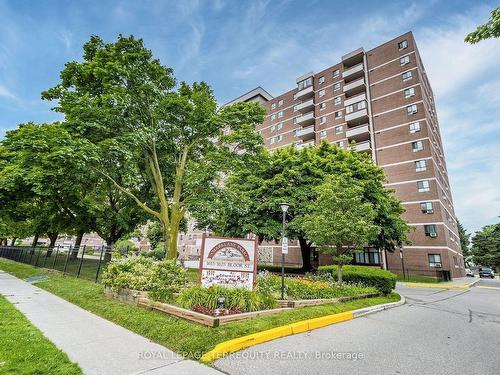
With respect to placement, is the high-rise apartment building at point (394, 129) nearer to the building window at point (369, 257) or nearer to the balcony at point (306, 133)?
the building window at point (369, 257)

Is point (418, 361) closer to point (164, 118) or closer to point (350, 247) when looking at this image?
point (350, 247)

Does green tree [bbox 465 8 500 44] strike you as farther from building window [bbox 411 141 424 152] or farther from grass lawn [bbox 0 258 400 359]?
building window [bbox 411 141 424 152]

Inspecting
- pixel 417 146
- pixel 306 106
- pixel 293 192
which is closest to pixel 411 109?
pixel 417 146

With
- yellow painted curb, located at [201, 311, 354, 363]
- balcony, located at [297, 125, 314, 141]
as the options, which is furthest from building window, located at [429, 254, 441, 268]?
yellow painted curb, located at [201, 311, 354, 363]

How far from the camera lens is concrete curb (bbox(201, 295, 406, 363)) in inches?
197

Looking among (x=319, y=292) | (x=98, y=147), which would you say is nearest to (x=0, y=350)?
(x=319, y=292)

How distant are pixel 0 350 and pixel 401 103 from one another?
44482 millimetres

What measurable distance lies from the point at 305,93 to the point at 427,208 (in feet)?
92.1

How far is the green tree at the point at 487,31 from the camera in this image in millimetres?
6519

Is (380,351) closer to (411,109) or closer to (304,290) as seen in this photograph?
(304,290)

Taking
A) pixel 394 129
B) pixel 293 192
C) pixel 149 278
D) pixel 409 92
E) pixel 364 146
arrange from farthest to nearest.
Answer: pixel 364 146 < pixel 394 129 < pixel 409 92 < pixel 293 192 < pixel 149 278

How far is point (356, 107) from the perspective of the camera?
4228 centimetres

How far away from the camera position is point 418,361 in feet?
17.0

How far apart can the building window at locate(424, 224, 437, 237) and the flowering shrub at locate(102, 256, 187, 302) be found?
33.4 m
